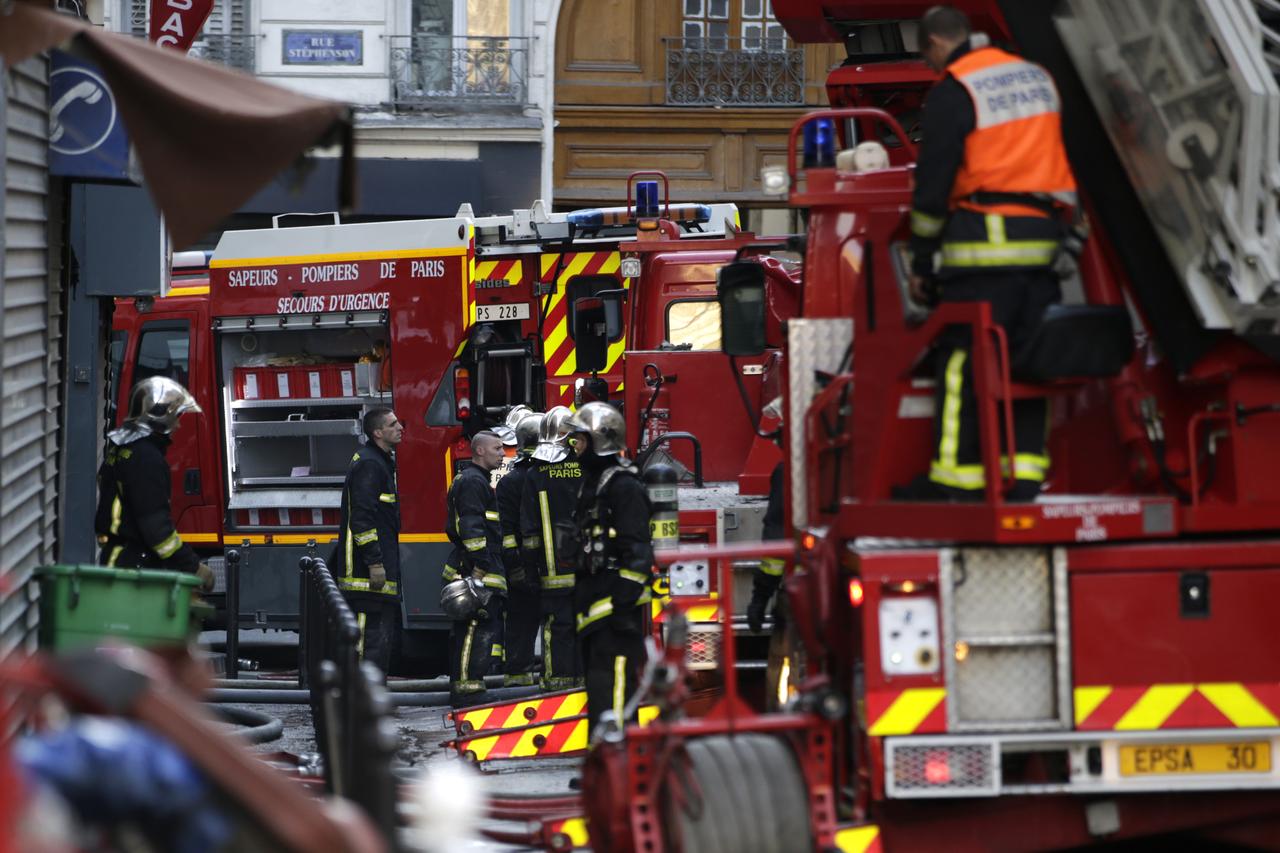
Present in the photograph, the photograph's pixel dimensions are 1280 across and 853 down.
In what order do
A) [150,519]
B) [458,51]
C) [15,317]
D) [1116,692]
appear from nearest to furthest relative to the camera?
→ [1116,692] < [15,317] < [150,519] < [458,51]

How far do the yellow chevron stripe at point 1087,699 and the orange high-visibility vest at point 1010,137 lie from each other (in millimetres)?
1470

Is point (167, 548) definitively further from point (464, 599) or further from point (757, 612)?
point (757, 612)

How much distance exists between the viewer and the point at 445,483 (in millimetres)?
13531

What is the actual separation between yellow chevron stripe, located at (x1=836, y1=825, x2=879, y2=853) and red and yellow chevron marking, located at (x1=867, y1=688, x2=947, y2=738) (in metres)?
0.31

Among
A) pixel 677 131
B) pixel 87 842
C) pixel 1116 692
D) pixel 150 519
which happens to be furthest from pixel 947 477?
pixel 677 131

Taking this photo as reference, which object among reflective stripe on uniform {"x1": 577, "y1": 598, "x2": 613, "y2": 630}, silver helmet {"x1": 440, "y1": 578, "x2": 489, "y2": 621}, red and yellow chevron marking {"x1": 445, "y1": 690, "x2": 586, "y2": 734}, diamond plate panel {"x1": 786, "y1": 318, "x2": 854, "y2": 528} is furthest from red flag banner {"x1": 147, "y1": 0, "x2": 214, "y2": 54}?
diamond plate panel {"x1": 786, "y1": 318, "x2": 854, "y2": 528}

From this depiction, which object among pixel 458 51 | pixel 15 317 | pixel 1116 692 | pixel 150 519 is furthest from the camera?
pixel 458 51

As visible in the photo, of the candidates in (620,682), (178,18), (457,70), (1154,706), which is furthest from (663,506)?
(457,70)

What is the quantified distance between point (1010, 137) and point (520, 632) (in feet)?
21.7

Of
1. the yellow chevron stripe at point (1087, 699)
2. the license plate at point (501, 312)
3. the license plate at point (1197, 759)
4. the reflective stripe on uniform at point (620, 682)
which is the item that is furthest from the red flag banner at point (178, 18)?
the license plate at point (1197, 759)

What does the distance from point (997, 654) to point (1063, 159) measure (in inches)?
61.7

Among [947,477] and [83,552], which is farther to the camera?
[83,552]

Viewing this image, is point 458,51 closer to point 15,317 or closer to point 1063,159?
point 15,317

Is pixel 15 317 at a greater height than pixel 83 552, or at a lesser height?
greater
